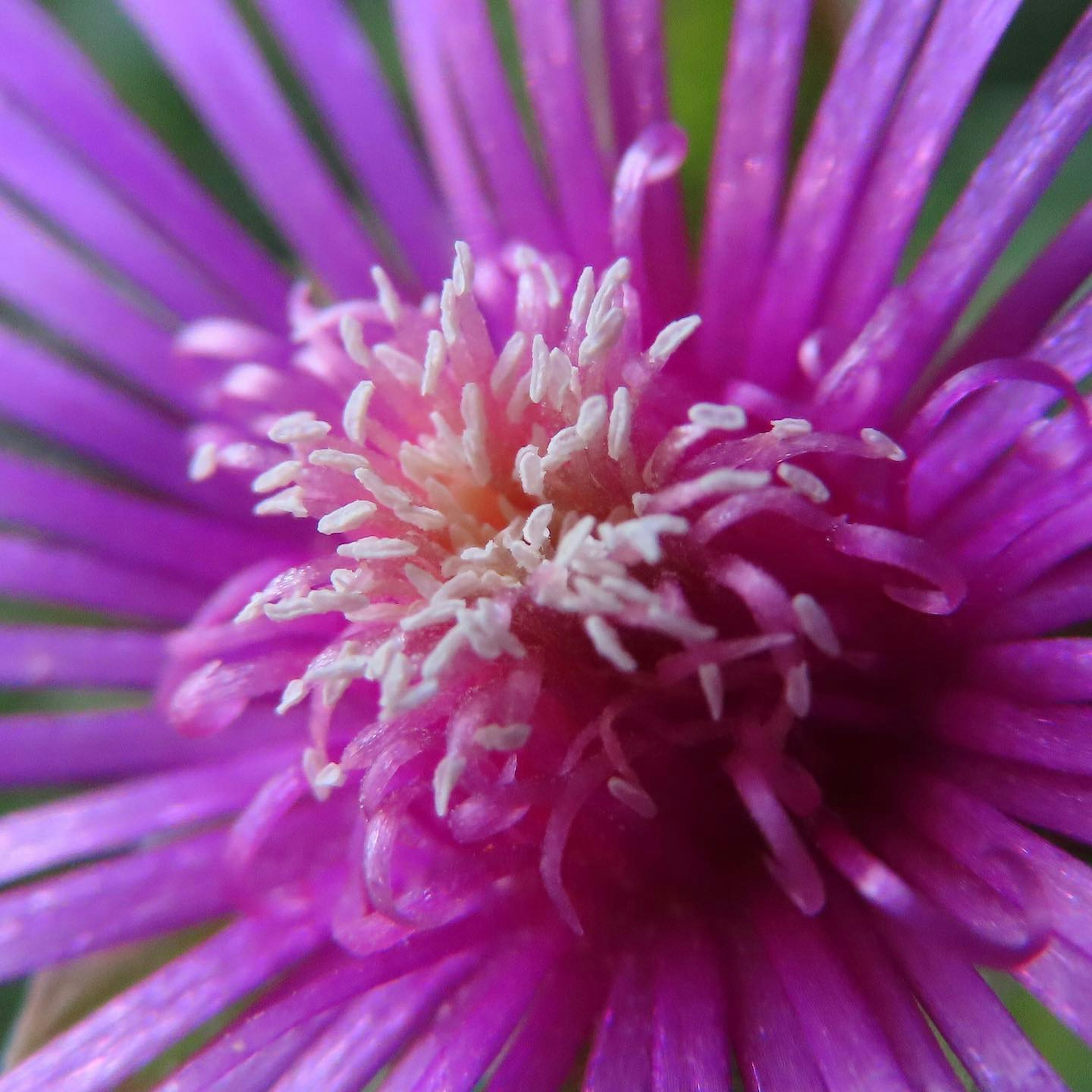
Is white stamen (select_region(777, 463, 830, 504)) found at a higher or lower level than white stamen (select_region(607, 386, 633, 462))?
lower

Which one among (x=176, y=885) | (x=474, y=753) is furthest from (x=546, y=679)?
(x=176, y=885)

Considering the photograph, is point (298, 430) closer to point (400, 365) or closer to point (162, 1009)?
point (400, 365)

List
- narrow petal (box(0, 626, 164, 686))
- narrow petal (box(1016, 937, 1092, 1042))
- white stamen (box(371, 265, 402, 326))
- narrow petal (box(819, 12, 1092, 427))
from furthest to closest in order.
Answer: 1. narrow petal (box(0, 626, 164, 686))
2. white stamen (box(371, 265, 402, 326))
3. narrow petal (box(819, 12, 1092, 427))
4. narrow petal (box(1016, 937, 1092, 1042))

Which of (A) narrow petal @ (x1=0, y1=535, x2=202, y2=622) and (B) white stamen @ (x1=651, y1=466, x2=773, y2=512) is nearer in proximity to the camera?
(B) white stamen @ (x1=651, y1=466, x2=773, y2=512)

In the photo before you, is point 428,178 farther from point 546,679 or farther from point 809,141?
point 546,679

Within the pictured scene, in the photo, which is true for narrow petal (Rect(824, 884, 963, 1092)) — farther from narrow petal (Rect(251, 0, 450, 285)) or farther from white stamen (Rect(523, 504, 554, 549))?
narrow petal (Rect(251, 0, 450, 285))

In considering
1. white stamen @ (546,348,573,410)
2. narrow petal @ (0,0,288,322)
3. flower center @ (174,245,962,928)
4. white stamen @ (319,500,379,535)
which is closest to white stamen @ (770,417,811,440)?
flower center @ (174,245,962,928)

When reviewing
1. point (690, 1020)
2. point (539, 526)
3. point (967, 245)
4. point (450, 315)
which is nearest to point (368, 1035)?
point (690, 1020)

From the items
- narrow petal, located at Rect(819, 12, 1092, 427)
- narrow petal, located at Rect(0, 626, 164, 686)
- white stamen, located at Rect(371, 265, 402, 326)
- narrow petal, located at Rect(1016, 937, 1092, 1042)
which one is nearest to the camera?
narrow petal, located at Rect(1016, 937, 1092, 1042)
